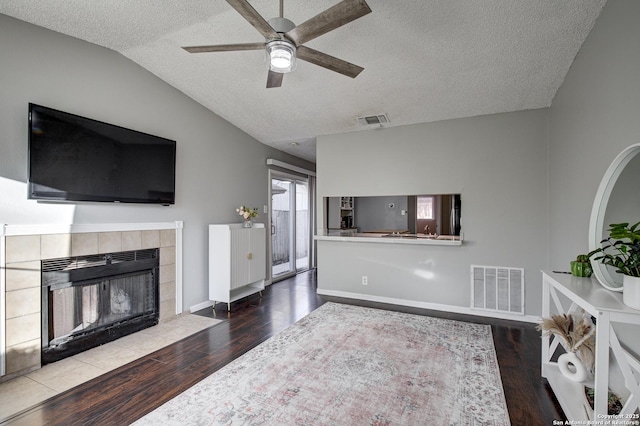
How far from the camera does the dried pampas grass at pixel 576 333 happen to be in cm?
172

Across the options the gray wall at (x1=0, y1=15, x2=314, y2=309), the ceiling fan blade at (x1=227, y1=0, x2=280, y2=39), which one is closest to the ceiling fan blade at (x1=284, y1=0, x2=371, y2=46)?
the ceiling fan blade at (x1=227, y1=0, x2=280, y2=39)

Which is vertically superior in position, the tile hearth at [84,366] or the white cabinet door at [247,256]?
the white cabinet door at [247,256]

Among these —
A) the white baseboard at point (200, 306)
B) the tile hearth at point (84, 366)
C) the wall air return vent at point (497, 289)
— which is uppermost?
the wall air return vent at point (497, 289)

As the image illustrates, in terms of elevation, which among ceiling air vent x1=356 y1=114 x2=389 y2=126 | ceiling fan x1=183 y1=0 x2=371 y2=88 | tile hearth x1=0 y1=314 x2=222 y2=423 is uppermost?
ceiling air vent x1=356 y1=114 x2=389 y2=126

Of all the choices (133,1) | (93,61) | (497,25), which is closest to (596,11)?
(497,25)

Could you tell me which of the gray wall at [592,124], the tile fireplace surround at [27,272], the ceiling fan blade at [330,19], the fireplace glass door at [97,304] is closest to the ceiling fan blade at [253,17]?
the ceiling fan blade at [330,19]

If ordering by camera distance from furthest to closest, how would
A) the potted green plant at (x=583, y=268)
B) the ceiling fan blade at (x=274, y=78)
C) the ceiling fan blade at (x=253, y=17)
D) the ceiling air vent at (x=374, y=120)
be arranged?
the ceiling air vent at (x=374, y=120)
the ceiling fan blade at (x=274, y=78)
the potted green plant at (x=583, y=268)
the ceiling fan blade at (x=253, y=17)

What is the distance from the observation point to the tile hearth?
2078 mm

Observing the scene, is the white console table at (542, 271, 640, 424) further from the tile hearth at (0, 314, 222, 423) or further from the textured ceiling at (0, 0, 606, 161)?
the tile hearth at (0, 314, 222, 423)

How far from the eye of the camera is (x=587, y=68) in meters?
2.26

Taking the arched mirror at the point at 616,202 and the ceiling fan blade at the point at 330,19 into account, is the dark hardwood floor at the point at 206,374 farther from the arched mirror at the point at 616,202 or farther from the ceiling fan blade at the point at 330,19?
the ceiling fan blade at the point at 330,19

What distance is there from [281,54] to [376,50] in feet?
3.95

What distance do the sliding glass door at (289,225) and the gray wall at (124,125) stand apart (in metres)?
0.71

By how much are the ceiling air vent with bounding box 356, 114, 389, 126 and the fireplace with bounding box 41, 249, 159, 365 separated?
118 inches
